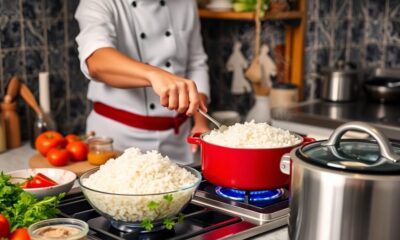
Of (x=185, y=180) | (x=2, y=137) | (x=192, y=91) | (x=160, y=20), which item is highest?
(x=160, y=20)

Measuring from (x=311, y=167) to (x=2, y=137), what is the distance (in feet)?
5.23

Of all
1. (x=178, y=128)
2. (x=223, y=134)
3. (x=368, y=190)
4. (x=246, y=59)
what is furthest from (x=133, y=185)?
(x=246, y=59)

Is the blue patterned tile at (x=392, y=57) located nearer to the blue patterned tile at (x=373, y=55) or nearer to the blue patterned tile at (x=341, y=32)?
the blue patterned tile at (x=373, y=55)

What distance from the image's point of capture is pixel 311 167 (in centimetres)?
97

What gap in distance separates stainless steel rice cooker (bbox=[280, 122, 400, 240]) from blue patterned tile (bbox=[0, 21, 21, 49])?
1.66 meters

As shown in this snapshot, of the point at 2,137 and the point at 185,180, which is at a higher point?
the point at 185,180

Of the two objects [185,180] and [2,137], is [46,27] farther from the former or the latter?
[185,180]

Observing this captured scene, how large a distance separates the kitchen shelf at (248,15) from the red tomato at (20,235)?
1701 millimetres

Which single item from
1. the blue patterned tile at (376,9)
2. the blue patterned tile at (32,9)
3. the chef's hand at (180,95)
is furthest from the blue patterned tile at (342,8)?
the chef's hand at (180,95)

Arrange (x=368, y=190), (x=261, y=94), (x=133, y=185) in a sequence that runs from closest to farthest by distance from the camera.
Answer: (x=368, y=190) → (x=133, y=185) → (x=261, y=94)

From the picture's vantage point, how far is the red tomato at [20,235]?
3.27 feet

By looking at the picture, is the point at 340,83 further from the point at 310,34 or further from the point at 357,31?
the point at 357,31

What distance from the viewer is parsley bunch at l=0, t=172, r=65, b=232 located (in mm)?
1099

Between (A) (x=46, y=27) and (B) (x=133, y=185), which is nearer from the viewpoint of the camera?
(B) (x=133, y=185)
